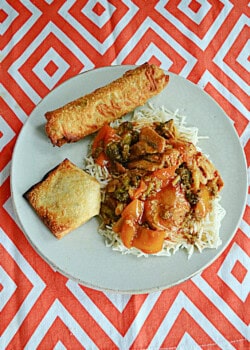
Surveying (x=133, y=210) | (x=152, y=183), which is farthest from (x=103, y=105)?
(x=133, y=210)

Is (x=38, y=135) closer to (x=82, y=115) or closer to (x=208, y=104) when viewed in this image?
(x=82, y=115)

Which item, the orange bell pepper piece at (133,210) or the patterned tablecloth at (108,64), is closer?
the orange bell pepper piece at (133,210)

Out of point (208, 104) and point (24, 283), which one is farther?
point (208, 104)

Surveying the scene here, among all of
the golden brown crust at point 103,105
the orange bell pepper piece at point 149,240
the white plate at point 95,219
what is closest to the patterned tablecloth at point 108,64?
the white plate at point 95,219

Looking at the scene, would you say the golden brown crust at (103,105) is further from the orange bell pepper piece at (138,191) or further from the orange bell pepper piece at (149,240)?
the orange bell pepper piece at (149,240)

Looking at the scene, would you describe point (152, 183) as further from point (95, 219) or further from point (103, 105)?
point (103, 105)

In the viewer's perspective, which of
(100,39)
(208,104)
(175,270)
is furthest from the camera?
(100,39)

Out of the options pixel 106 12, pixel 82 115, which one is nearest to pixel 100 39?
pixel 106 12
